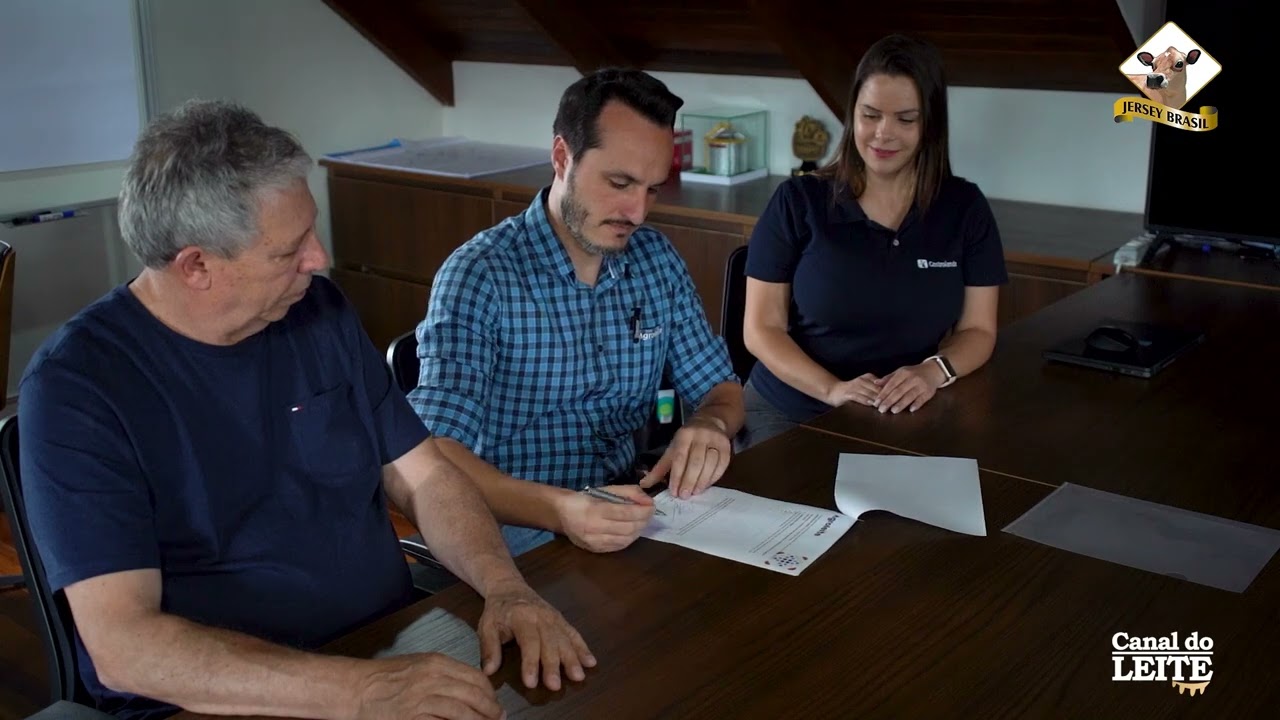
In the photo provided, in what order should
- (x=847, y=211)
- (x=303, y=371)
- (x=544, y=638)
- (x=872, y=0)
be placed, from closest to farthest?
(x=544, y=638)
(x=303, y=371)
(x=847, y=211)
(x=872, y=0)

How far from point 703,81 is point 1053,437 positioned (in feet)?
8.94

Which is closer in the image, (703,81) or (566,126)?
(566,126)

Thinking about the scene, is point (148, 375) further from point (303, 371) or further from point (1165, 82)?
point (1165, 82)

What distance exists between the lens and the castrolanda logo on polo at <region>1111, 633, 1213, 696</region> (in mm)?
1260

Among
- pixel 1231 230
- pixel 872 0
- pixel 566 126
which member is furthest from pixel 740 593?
pixel 872 0

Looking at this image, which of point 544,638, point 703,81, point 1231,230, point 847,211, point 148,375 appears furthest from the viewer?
point 703,81

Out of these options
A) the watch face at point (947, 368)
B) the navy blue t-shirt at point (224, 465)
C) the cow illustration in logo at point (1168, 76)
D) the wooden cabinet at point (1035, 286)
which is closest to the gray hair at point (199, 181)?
the navy blue t-shirt at point (224, 465)

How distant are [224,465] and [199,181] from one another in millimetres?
337

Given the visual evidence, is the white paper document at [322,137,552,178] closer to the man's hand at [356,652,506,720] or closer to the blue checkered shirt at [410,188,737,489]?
the blue checkered shirt at [410,188,737,489]

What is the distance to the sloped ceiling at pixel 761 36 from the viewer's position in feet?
11.2

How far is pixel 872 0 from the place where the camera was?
3605mm

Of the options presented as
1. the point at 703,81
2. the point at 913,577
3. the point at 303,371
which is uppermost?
the point at 703,81

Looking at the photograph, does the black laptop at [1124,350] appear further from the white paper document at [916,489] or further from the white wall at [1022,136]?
the white wall at [1022,136]

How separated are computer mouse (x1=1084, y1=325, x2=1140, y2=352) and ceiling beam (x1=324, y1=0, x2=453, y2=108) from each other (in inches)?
126
